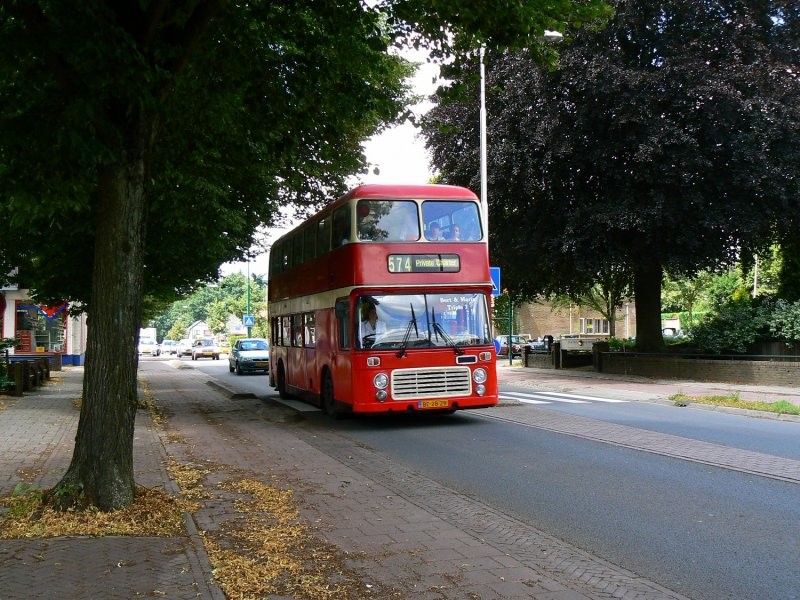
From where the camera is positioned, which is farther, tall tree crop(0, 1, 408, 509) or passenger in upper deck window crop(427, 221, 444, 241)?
passenger in upper deck window crop(427, 221, 444, 241)

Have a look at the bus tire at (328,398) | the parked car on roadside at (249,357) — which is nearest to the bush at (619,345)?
the parked car on roadside at (249,357)

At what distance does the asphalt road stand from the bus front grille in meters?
0.61

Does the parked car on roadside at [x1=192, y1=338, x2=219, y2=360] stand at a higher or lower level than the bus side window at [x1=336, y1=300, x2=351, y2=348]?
lower

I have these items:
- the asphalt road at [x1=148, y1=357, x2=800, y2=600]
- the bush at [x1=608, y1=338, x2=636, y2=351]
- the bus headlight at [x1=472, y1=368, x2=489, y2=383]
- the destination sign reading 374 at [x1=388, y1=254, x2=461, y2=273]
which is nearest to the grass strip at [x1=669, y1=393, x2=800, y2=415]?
Result: the asphalt road at [x1=148, y1=357, x2=800, y2=600]

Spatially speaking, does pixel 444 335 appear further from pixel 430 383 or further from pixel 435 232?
pixel 435 232

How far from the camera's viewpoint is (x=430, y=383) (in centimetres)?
1336

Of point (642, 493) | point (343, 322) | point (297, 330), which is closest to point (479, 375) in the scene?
point (343, 322)

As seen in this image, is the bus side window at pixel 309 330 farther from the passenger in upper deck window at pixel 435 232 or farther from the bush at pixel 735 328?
the bush at pixel 735 328

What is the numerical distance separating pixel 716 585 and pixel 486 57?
23.0 feet

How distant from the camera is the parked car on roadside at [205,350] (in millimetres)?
61812

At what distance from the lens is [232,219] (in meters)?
15.8

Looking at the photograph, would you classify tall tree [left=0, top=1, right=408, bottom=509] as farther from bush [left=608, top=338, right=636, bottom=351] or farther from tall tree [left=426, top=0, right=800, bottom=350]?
bush [left=608, top=338, right=636, bottom=351]

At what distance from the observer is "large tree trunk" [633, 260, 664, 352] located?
28.3 meters

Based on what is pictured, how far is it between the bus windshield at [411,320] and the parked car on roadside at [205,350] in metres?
50.7
